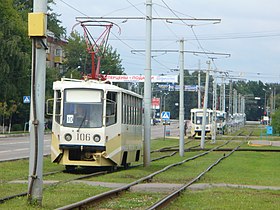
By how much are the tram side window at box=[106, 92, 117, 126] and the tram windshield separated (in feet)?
1.15

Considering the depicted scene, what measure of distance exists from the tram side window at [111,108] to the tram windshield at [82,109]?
0.35 metres

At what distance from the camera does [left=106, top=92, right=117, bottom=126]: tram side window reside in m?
23.9

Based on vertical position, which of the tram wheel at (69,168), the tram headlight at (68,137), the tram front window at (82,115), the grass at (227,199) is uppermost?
the tram front window at (82,115)

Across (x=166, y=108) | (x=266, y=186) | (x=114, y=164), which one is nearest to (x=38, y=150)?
(x=266, y=186)

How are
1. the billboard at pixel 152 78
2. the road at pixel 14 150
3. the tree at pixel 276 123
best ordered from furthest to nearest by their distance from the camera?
1. the tree at pixel 276 123
2. the billboard at pixel 152 78
3. the road at pixel 14 150

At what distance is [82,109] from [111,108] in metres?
1.11

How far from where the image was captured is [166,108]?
175875 millimetres

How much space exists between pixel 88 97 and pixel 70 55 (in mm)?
89428

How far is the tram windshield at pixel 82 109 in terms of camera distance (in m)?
23.5

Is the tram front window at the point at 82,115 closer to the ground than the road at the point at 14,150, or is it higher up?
higher up

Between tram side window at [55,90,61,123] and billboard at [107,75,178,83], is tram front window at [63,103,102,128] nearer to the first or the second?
tram side window at [55,90,61,123]

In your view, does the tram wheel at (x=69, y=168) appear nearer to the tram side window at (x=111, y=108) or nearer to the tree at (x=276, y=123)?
the tram side window at (x=111, y=108)

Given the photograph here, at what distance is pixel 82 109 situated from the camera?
2361 centimetres

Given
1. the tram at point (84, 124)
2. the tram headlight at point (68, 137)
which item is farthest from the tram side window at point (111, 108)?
the tram headlight at point (68, 137)
